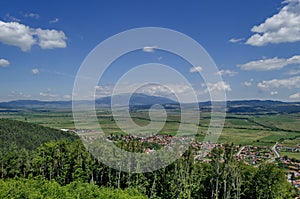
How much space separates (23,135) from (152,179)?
51.2 m

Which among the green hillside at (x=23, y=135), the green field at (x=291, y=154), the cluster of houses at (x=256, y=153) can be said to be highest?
the green hillside at (x=23, y=135)

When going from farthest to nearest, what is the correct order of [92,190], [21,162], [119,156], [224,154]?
[21,162] < [119,156] < [224,154] < [92,190]

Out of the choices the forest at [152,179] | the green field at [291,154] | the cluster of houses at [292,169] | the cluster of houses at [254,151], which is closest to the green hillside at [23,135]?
the cluster of houses at [254,151]

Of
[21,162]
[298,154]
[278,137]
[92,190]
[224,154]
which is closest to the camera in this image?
[92,190]

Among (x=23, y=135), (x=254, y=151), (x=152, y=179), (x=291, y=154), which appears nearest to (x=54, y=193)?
(x=152, y=179)

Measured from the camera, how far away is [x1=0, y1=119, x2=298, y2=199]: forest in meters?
21.9

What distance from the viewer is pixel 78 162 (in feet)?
92.6

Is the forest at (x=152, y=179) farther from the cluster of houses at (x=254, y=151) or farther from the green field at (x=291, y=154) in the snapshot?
the green field at (x=291, y=154)

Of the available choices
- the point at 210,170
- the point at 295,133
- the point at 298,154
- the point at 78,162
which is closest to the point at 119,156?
the point at 78,162

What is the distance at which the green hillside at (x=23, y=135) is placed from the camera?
61.4m

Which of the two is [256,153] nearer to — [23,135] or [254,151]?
[254,151]

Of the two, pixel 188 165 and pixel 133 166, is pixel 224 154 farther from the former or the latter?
pixel 133 166

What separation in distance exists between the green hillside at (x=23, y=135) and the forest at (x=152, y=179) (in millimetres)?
31641

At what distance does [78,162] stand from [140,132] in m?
31.6
